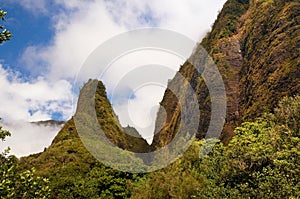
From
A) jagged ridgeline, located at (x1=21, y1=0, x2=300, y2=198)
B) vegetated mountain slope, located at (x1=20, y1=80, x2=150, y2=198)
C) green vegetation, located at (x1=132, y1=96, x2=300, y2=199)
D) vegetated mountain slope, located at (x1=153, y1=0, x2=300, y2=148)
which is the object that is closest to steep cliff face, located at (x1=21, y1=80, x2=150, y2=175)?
vegetated mountain slope, located at (x1=20, y1=80, x2=150, y2=198)

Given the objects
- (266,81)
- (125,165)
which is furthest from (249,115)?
(125,165)

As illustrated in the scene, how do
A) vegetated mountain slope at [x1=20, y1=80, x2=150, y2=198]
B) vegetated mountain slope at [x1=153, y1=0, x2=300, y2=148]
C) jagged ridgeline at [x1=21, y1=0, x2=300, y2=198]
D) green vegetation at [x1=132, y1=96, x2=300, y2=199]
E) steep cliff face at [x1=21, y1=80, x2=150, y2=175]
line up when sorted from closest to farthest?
green vegetation at [x1=132, y1=96, x2=300, y2=199], vegetated mountain slope at [x1=20, y1=80, x2=150, y2=198], jagged ridgeline at [x1=21, y1=0, x2=300, y2=198], vegetated mountain slope at [x1=153, y1=0, x2=300, y2=148], steep cliff face at [x1=21, y1=80, x2=150, y2=175]

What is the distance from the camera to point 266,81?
61000 millimetres

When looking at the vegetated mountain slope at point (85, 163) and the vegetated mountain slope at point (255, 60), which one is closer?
the vegetated mountain slope at point (85, 163)

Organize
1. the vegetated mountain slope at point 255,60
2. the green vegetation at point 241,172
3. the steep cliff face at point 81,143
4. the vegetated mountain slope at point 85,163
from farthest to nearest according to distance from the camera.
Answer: the steep cliff face at point 81,143 → the vegetated mountain slope at point 255,60 → the vegetated mountain slope at point 85,163 → the green vegetation at point 241,172

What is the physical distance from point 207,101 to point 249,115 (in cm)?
1648

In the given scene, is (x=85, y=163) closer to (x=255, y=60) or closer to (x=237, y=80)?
(x=237, y=80)

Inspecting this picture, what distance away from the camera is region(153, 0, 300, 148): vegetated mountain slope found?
5716cm

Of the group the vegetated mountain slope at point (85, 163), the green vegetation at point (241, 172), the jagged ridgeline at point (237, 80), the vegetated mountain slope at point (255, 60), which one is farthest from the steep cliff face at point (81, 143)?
the green vegetation at point (241, 172)

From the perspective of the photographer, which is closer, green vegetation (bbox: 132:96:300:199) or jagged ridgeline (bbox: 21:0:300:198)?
green vegetation (bbox: 132:96:300:199)

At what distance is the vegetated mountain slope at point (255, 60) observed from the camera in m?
57.2

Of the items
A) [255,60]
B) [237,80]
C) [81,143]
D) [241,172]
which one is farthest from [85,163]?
[241,172]

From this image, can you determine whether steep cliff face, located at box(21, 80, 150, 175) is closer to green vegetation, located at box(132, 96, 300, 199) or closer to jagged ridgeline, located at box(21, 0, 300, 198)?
jagged ridgeline, located at box(21, 0, 300, 198)

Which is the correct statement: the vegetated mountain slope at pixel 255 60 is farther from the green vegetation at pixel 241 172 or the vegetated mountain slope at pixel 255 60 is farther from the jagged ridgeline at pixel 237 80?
the green vegetation at pixel 241 172
